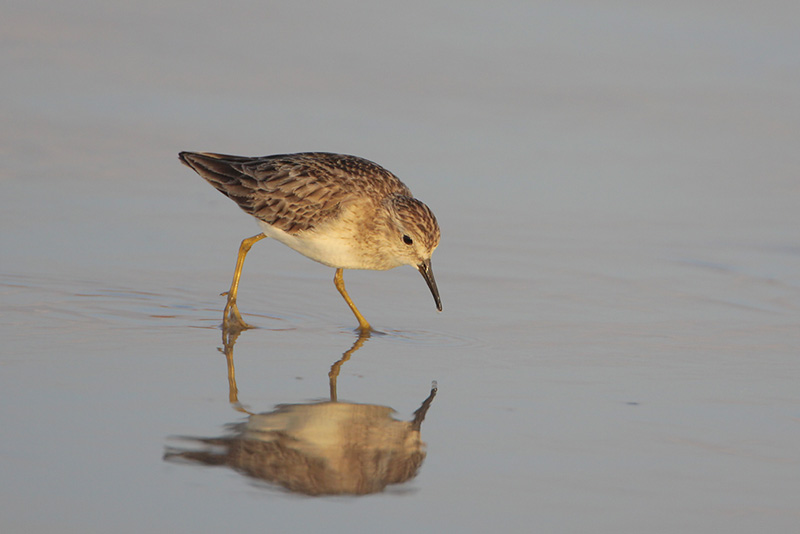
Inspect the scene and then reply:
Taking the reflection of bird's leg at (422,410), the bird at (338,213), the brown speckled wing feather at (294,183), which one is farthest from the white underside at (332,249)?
the reflection of bird's leg at (422,410)

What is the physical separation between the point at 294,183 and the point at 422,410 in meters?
2.90

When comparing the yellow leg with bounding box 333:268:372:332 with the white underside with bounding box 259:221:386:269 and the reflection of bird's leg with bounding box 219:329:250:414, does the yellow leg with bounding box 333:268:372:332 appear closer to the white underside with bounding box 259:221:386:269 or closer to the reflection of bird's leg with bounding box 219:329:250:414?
the white underside with bounding box 259:221:386:269

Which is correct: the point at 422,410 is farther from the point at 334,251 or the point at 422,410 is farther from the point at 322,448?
the point at 334,251

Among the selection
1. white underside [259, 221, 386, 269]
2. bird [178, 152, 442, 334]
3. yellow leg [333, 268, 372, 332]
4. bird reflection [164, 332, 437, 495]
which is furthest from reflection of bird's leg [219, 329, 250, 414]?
white underside [259, 221, 386, 269]

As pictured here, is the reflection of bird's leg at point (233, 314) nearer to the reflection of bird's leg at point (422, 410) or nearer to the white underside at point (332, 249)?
the white underside at point (332, 249)

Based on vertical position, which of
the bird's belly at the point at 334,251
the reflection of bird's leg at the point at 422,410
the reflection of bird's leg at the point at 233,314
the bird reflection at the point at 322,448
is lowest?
the bird reflection at the point at 322,448

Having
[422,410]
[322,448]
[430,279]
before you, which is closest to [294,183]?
[430,279]

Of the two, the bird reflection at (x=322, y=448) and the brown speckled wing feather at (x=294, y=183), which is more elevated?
the brown speckled wing feather at (x=294, y=183)

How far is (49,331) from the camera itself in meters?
6.52

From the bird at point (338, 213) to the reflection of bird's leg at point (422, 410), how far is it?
4.67 ft

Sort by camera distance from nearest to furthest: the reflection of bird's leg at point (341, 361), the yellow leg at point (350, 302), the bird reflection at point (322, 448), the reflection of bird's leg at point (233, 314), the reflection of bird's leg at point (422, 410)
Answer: the bird reflection at point (322, 448) < the reflection of bird's leg at point (422, 410) < the reflection of bird's leg at point (341, 361) < the reflection of bird's leg at point (233, 314) < the yellow leg at point (350, 302)

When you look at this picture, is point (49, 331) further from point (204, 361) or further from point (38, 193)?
point (38, 193)

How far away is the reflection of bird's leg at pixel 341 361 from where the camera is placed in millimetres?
5848

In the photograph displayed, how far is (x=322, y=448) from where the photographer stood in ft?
16.4
